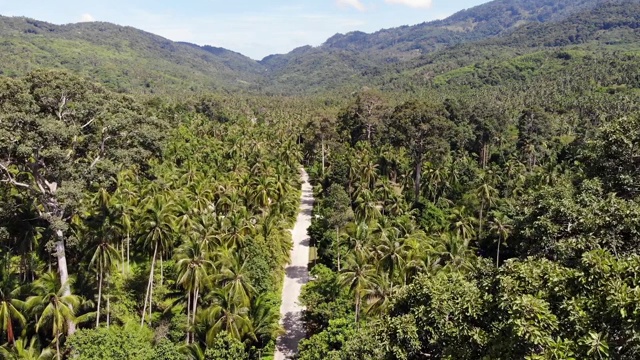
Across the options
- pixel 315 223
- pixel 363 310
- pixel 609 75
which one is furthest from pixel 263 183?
pixel 609 75

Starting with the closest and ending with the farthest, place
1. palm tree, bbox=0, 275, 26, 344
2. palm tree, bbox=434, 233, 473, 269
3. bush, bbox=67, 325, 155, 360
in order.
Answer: bush, bbox=67, 325, 155, 360 → palm tree, bbox=0, 275, 26, 344 → palm tree, bbox=434, 233, 473, 269

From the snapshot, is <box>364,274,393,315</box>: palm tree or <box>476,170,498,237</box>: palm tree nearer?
<box>364,274,393,315</box>: palm tree

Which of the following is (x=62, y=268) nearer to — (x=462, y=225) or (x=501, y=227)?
(x=462, y=225)

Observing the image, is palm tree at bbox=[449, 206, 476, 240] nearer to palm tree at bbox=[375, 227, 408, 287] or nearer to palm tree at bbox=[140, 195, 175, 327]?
palm tree at bbox=[375, 227, 408, 287]

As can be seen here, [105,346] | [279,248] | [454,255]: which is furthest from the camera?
[279,248]

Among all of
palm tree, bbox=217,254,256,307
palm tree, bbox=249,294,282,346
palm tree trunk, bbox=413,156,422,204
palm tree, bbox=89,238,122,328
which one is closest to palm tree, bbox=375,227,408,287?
palm tree, bbox=249,294,282,346

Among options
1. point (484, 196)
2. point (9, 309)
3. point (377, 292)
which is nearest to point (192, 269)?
point (9, 309)

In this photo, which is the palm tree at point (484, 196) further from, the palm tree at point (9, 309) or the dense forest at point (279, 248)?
the palm tree at point (9, 309)
